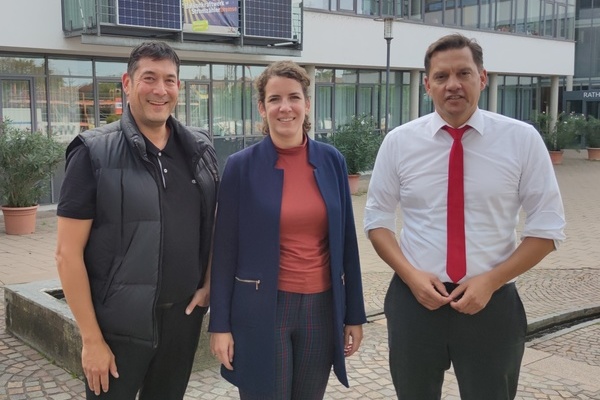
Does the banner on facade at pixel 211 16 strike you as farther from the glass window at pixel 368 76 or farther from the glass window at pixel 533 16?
the glass window at pixel 533 16

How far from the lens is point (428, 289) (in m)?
2.55

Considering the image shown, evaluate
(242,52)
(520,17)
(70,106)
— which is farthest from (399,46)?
(70,106)

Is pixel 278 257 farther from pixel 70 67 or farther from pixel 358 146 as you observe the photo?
pixel 358 146

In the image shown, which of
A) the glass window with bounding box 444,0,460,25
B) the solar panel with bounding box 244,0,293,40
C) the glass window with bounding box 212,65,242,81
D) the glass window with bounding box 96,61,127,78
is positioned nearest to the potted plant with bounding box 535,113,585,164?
the glass window with bounding box 444,0,460,25

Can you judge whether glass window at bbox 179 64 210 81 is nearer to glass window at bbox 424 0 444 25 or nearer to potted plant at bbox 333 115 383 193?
potted plant at bbox 333 115 383 193

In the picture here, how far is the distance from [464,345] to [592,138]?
25932mm

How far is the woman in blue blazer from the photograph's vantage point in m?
2.61

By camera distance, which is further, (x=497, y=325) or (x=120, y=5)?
(x=120, y=5)

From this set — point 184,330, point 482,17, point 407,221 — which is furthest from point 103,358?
point 482,17

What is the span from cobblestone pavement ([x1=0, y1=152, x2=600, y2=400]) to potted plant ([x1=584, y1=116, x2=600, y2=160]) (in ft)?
54.4

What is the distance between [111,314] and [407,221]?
4.15 feet

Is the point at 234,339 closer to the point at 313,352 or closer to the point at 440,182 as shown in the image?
the point at 313,352

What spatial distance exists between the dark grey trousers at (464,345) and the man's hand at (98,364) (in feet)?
3.86

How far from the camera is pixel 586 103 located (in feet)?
103
